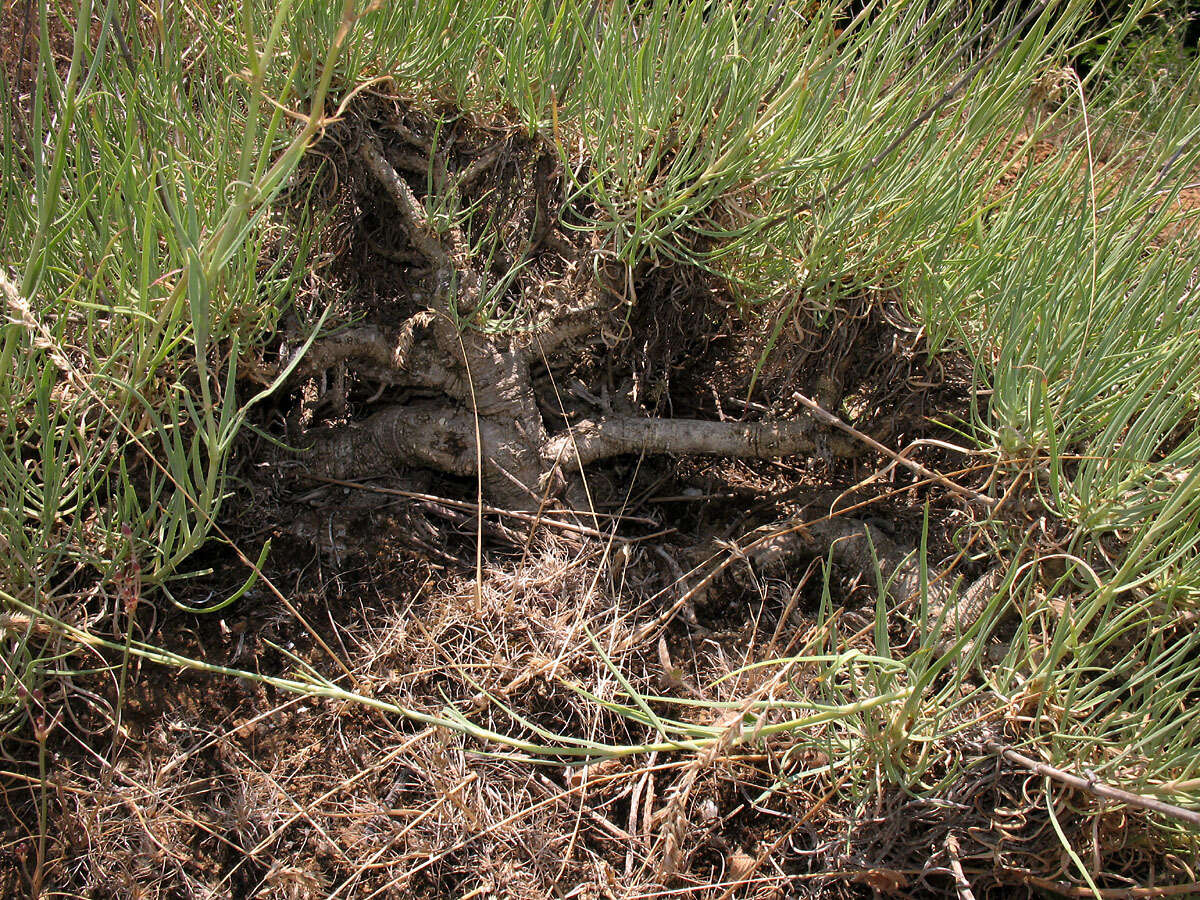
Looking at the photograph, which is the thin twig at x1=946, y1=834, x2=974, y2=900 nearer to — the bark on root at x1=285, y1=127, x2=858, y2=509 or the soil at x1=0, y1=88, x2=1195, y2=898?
the soil at x1=0, y1=88, x2=1195, y2=898

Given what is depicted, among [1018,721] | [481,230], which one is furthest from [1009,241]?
[481,230]

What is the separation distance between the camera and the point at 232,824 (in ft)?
3.21

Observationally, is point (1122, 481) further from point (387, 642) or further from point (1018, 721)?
point (387, 642)

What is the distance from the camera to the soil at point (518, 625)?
37.7 inches

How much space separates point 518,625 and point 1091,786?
27.2 inches

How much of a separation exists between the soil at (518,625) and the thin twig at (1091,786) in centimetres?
3

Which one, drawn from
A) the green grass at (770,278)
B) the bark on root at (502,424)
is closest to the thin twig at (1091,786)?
the green grass at (770,278)

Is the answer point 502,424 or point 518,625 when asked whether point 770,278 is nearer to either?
point 502,424

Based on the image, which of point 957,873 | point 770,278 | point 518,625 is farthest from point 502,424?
point 957,873

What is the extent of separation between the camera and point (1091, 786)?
821mm

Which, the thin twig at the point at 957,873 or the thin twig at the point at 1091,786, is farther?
the thin twig at the point at 957,873

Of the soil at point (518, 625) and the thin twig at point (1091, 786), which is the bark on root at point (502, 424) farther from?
the thin twig at point (1091, 786)

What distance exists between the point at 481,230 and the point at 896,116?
0.68 metres

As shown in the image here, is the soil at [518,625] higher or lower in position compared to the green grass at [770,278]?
lower
